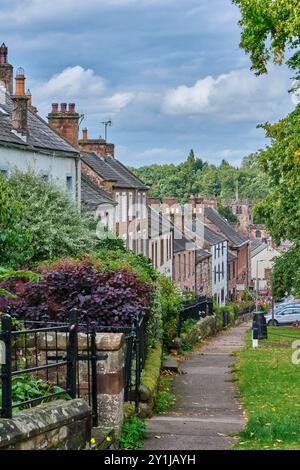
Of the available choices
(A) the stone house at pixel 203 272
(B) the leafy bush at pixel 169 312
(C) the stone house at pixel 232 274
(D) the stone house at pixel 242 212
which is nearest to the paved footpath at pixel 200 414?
(B) the leafy bush at pixel 169 312

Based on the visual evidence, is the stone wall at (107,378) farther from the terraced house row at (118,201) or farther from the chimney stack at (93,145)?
the chimney stack at (93,145)

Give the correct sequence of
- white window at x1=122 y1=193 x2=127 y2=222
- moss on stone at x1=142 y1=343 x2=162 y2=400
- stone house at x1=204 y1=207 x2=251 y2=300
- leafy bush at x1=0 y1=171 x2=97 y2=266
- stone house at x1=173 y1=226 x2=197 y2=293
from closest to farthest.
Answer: moss on stone at x1=142 y1=343 x2=162 y2=400 < leafy bush at x1=0 y1=171 x2=97 y2=266 < white window at x1=122 y1=193 x2=127 y2=222 < stone house at x1=173 y1=226 x2=197 y2=293 < stone house at x1=204 y1=207 x2=251 y2=300

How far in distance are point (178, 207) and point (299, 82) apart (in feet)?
155

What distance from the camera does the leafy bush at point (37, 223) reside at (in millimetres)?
19312

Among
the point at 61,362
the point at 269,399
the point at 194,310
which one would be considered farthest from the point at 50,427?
the point at 194,310

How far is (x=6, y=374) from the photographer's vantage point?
23.7ft

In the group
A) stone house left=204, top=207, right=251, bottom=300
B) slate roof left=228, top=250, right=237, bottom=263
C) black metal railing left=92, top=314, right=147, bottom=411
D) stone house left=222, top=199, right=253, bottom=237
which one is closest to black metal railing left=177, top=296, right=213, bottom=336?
black metal railing left=92, top=314, right=147, bottom=411

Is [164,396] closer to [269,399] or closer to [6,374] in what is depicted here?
[269,399]

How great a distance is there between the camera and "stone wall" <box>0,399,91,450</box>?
6855mm

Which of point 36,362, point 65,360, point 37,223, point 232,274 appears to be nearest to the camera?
point 36,362

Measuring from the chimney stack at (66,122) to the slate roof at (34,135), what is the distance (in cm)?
206

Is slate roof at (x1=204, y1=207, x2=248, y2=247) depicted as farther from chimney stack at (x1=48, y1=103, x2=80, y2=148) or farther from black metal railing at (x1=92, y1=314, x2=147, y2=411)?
black metal railing at (x1=92, y1=314, x2=147, y2=411)

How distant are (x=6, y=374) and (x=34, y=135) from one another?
78.2 feet

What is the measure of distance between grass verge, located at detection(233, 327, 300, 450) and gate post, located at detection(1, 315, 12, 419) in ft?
11.0
